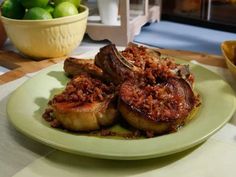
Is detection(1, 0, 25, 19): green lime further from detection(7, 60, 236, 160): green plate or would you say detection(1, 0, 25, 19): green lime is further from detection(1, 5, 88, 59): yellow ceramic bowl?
detection(7, 60, 236, 160): green plate

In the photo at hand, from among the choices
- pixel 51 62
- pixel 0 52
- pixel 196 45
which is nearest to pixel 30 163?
pixel 51 62

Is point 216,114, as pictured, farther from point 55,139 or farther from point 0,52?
Result: point 0,52

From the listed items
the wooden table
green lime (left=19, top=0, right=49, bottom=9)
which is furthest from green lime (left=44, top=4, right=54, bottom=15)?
the wooden table

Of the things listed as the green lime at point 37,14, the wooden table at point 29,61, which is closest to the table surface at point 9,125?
the wooden table at point 29,61

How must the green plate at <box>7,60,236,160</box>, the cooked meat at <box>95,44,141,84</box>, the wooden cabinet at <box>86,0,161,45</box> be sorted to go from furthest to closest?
the wooden cabinet at <box>86,0,161,45</box>
the cooked meat at <box>95,44,141,84</box>
the green plate at <box>7,60,236,160</box>

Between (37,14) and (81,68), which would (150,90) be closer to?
(81,68)
